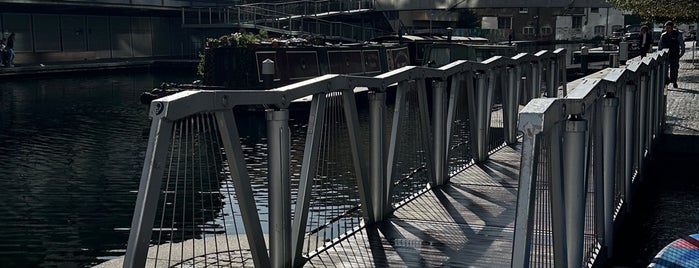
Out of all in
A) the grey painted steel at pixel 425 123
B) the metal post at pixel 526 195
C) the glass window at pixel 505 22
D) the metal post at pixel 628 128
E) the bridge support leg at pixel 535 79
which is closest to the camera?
the metal post at pixel 526 195

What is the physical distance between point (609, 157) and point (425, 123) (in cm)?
174

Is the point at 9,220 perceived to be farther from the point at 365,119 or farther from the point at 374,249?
the point at 365,119

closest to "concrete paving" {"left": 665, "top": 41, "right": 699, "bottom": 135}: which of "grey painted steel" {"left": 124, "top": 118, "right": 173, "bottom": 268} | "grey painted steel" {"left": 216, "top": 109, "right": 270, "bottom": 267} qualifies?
"grey painted steel" {"left": 216, "top": 109, "right": 270, "bottom": 267}

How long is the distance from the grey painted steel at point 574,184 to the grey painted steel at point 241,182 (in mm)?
1583

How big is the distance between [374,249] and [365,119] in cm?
1530

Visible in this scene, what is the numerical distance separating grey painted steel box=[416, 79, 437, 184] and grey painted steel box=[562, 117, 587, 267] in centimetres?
286

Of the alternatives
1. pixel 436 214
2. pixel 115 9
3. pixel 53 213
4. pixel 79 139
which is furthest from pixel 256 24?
pixel 436 214

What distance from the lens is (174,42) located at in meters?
50.2

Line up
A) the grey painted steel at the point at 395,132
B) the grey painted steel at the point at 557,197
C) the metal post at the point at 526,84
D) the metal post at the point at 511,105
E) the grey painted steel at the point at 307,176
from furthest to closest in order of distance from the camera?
the metal post at the point at 526,84 < the metal post at the point at 511,105 < the grey painted steel at the point at 395,132 < the grey painted steel at the point at 307,176 < the grey painted steel at the point at 557,197

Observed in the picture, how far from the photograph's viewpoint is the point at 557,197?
452 cm

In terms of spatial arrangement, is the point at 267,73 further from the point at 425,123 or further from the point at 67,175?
the point at 425,123

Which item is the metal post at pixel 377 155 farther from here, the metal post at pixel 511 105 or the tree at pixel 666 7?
the tree at pixel 666 7

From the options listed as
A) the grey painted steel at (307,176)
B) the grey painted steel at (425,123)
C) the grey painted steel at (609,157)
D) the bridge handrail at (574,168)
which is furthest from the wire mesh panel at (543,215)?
the grey painted steel at (425,123)

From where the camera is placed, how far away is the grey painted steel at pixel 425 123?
780cm
